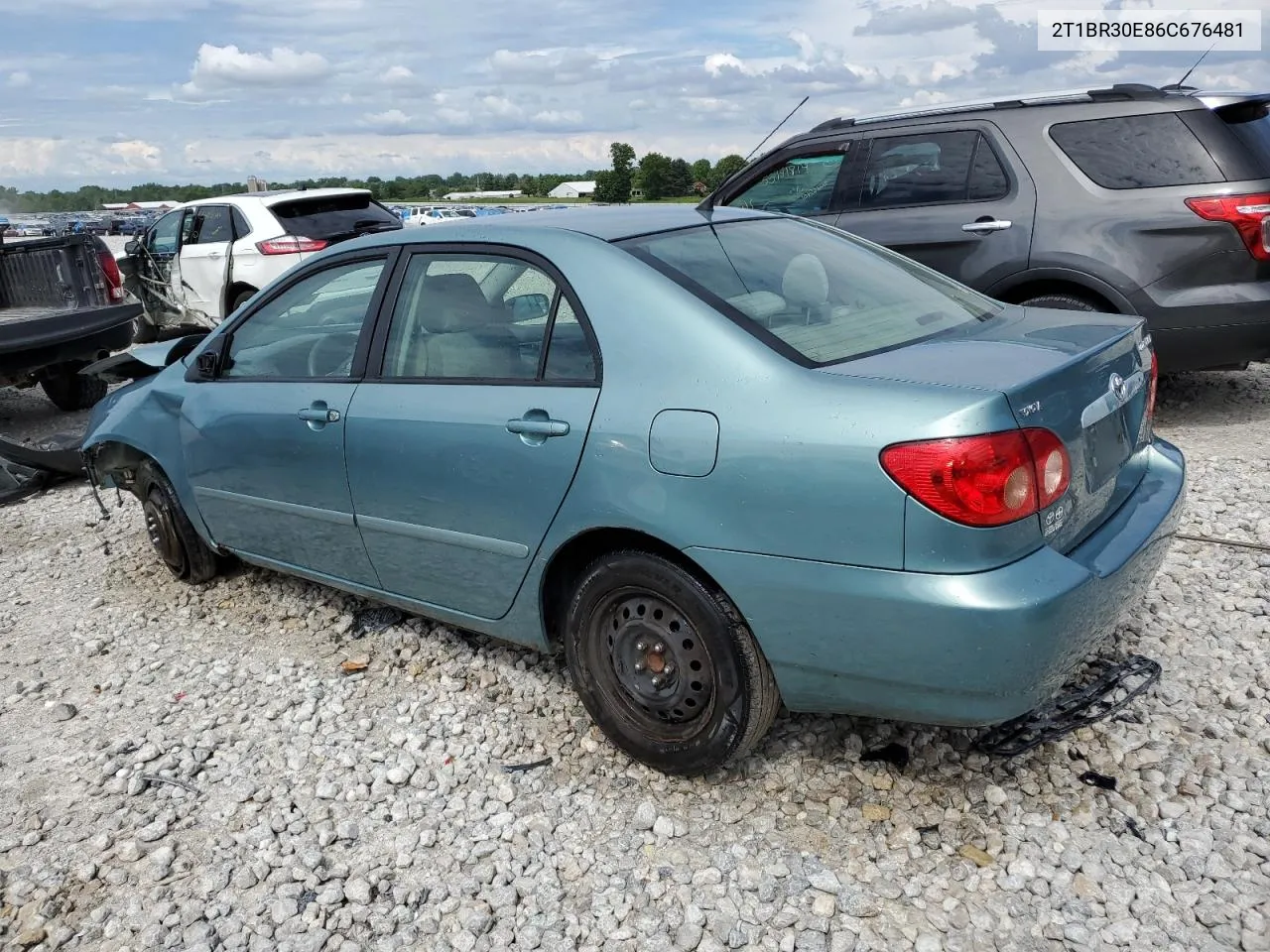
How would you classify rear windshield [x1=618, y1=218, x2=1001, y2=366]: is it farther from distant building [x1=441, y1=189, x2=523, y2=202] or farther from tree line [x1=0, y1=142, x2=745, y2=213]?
distant building [x1=441, y1=189, x2=523, y2=202]

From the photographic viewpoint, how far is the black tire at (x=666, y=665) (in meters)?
2.72

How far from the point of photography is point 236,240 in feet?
36.0

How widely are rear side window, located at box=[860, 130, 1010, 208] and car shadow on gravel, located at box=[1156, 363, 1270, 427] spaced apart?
1734mm

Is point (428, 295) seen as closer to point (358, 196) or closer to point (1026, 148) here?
point (1026, 148)

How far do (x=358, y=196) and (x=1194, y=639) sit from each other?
32.4ft

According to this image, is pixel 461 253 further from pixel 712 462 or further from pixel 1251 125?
pixel 1251 125

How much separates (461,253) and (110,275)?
6513mm

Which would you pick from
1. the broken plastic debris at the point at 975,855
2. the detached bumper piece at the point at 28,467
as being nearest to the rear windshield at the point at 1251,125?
the broken plastic debris at the point at 975,855

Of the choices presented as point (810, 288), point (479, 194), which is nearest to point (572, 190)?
point (479, 194)

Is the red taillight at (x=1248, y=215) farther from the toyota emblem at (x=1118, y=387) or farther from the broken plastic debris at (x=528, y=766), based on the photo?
the broken plastic debris at (x=528, y=766)

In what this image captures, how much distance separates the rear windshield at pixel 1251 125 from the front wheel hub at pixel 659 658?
454 cm

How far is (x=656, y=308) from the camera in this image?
2826 mm

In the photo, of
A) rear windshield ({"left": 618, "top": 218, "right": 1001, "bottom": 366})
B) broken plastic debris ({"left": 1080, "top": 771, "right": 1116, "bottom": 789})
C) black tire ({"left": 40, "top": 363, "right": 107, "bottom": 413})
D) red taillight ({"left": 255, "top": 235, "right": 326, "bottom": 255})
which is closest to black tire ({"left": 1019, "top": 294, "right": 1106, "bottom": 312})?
rear windshield ({"left": 618, "top": 218, "right": 1001, "bottom": 366})

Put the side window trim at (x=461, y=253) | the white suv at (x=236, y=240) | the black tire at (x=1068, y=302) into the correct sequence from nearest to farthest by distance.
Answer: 1. the side window trim at (x=461, y=253)
2. the black tire at (x=1068, y=302)
3. the white suv at (x=236, y=240)
